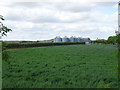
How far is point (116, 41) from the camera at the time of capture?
5203 millimetres

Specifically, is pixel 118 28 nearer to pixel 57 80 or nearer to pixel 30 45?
pixel 57 80

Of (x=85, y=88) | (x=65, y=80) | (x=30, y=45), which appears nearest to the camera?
(x=85, y=88)

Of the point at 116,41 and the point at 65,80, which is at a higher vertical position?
the point at 116,41

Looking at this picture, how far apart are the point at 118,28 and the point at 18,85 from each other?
20.4 ft

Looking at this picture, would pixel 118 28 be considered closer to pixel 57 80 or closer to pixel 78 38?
pixel 57 80

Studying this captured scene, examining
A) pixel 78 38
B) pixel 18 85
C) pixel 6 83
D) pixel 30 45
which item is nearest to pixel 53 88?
pixel 18 85

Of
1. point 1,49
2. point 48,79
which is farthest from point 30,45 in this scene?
point 1,49

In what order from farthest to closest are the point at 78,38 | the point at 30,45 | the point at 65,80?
the point at 78,38 < the point at 30,45 < the point at 65,80

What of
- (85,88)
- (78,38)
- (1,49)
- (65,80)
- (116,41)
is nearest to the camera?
(116,41)

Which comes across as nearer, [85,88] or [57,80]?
[85,88]

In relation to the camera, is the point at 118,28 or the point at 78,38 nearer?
the point at 118,28

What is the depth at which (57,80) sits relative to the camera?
11.7m

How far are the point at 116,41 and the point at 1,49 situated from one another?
114 inches

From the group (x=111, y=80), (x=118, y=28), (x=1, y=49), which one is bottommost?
(x=111, y=80)
